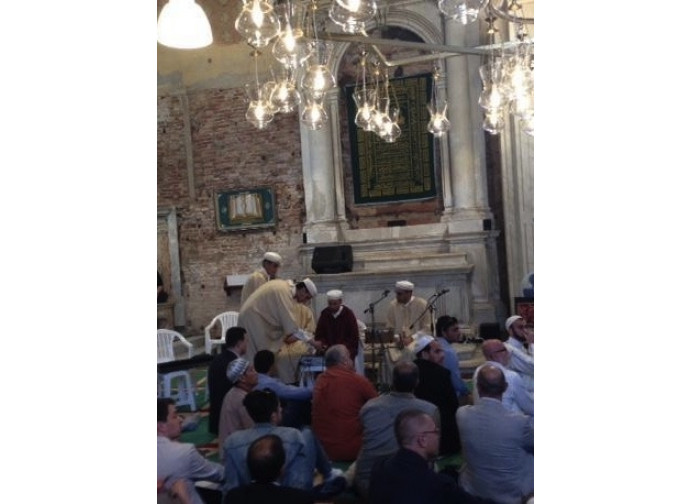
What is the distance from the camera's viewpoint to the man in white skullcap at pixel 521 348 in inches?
63.4

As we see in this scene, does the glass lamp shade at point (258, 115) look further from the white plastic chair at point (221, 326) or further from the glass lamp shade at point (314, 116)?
the white plastic chair at point (221, 326)

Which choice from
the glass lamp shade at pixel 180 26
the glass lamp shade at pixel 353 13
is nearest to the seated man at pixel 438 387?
the glass lamp shade at pixel 353 13

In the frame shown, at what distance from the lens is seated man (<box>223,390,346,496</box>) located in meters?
1.69

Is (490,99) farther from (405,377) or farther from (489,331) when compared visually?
(405,377)

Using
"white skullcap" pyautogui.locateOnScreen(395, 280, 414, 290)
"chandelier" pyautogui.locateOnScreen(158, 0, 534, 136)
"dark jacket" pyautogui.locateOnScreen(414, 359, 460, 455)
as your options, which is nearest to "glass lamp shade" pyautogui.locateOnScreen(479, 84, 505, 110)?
"chandelier" pyautogui.locateOnScreen(158, 0, 534, 136)

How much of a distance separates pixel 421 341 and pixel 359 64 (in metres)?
1.03

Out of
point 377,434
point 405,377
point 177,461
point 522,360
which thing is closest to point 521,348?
point 522,360

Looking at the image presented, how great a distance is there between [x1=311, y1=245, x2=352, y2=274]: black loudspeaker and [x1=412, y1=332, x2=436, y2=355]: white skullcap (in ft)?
0.99
